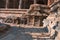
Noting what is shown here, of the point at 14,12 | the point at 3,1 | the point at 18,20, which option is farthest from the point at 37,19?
the point at 3,1

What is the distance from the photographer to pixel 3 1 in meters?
28.7

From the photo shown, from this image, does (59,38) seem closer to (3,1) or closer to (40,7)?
(40,7)

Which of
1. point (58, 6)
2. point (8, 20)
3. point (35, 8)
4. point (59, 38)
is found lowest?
point (8, 20)

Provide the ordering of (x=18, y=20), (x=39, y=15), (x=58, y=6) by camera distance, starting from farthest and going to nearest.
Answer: (x=18, y=20), (x=39, y=15), (x=58, y=6)

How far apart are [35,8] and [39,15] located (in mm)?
1186

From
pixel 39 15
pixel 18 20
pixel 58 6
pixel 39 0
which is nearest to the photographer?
pixel 58 6

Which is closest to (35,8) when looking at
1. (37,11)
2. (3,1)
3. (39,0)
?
(37,11)

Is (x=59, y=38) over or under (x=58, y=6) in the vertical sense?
under

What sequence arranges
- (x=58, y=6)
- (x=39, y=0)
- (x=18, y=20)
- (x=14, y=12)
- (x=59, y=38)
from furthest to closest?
(x=39, y=0) → (x=14, y=12) → (x=18, y=20) → (x=58, y=6) → (x=59, y=38)

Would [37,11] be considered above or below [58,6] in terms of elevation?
below

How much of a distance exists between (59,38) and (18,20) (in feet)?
45.8

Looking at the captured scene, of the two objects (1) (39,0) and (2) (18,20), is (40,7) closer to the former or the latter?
(2) (18,20)

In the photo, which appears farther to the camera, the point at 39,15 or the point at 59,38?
the point at 39,15

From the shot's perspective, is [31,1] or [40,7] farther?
[31,1]
